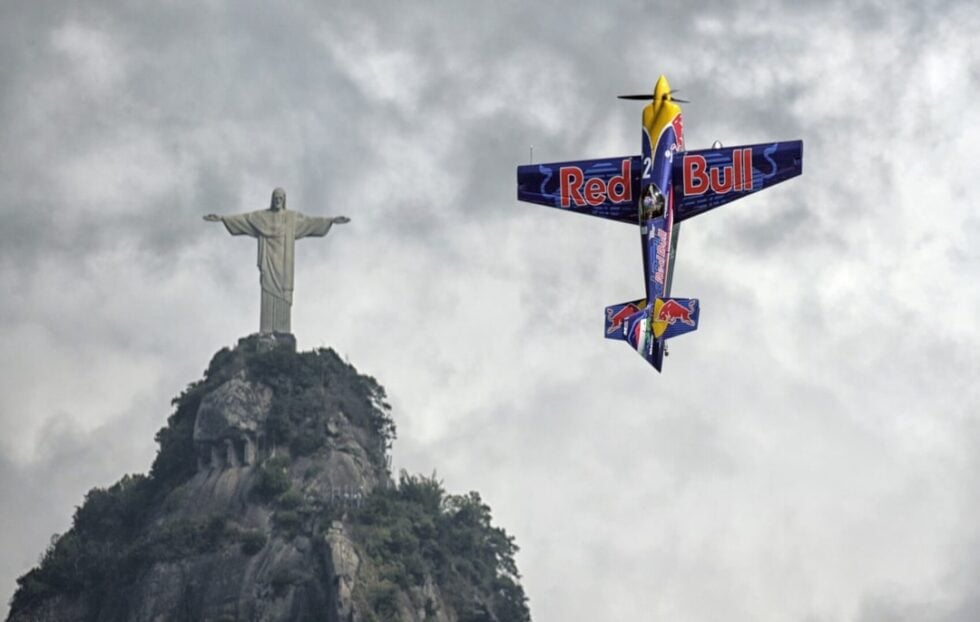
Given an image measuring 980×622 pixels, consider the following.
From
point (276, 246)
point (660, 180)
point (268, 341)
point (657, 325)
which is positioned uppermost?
point (276, 246)

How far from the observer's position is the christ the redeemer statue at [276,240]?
6250 inches

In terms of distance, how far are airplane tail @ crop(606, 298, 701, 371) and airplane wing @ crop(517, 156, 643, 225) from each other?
6.23 metres

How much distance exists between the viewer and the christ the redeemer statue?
6250 inches

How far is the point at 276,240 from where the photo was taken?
160m

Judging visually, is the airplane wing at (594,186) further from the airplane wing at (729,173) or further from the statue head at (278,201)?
the statue head at (278,201)

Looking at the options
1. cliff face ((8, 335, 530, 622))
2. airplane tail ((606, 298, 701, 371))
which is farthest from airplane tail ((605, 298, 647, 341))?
cliff face ((8, 335, 530, 622))

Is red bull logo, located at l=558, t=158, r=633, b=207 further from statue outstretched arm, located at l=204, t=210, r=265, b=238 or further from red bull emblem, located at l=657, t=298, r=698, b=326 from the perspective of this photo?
statue outstretched arm, located at l=204, t=210, r=265, b=238

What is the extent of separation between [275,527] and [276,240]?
2235cm

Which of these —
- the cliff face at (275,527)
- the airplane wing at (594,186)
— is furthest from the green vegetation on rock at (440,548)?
the airplane wing at (594,186)

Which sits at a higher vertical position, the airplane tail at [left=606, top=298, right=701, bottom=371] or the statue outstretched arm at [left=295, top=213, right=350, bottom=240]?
the statue outstretched arm at [left=295, top=213, right=350, bottom=240]

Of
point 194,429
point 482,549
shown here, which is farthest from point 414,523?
point 194,429

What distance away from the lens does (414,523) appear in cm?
15438

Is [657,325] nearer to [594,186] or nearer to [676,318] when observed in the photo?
[676,318]

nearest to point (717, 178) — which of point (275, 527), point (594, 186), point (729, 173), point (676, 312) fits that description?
point (729, 173)
